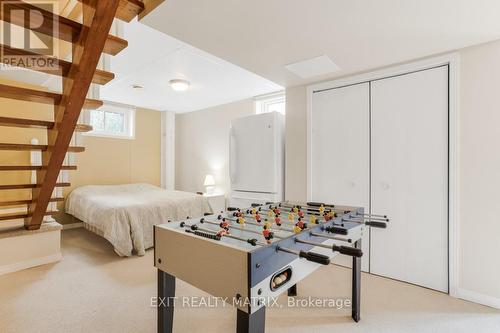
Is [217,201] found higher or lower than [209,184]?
lower

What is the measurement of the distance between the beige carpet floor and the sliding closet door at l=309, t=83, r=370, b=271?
22.9 inches

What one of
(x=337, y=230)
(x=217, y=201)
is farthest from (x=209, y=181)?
(x=337, y=230)

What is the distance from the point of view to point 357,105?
107 inches

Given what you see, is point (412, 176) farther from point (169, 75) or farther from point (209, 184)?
point (209, 184)

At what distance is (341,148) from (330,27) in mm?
1347

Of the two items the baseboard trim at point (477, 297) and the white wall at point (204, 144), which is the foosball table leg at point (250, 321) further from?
the white wall at point (204, 144)

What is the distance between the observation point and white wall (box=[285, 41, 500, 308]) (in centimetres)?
202

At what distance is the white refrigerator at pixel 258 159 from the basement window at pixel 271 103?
1.10 meters

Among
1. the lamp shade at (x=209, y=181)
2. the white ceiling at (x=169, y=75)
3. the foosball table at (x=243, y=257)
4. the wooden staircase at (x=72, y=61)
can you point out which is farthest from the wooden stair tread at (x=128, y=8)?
the lamp shade at (x=209, y=181)

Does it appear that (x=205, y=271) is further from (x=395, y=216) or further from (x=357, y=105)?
(x=357, y=105)

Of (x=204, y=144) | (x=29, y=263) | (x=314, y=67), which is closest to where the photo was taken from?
(x=314, y=67)

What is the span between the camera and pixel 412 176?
2.39 meters

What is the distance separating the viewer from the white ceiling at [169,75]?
8.91 feet

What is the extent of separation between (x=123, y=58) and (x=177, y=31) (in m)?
1.49
